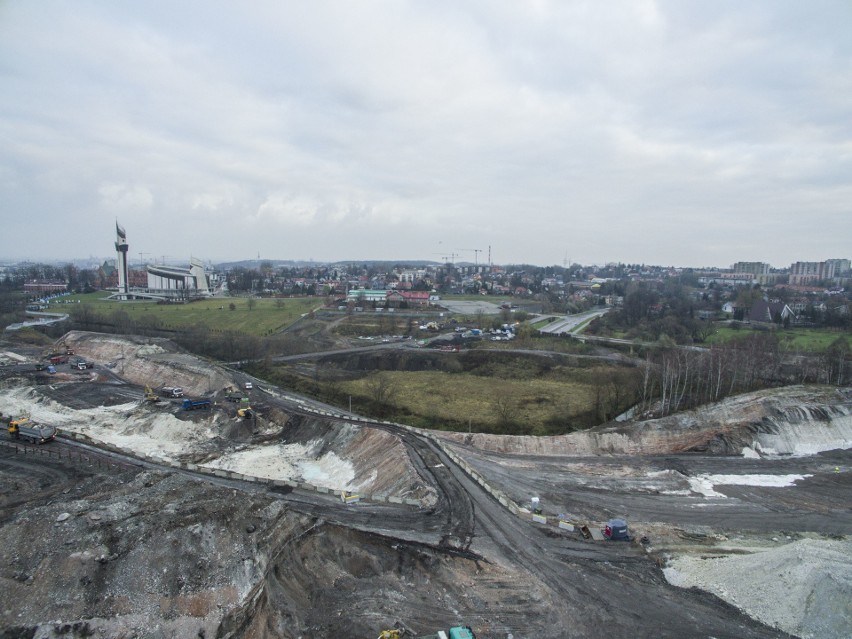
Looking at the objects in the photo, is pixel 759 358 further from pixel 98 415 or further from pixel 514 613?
pixel 98 415

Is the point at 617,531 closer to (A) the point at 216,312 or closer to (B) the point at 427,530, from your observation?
(B) the point at 427,530

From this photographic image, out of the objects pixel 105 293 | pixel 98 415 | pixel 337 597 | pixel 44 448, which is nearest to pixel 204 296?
pixel 105 293

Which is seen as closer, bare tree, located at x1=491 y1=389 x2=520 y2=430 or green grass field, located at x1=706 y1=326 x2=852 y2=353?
bare tree, located at x1=491 y1=389 x2=520 y2=430

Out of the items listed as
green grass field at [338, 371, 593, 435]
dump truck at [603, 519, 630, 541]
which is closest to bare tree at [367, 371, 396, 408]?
green grass field at [338, 371, 593, 435]

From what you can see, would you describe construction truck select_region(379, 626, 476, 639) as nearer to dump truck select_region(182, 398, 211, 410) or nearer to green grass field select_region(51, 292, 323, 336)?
dump truck select_region(182, 398, 211, 410)

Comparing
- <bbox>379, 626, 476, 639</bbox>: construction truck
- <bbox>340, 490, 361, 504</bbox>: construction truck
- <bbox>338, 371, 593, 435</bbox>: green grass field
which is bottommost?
<bbox>338, 371, 593, 435</bbox>: green grass field

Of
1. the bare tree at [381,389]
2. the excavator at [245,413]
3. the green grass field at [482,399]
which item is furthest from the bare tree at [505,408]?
the excavator at [245,413]
